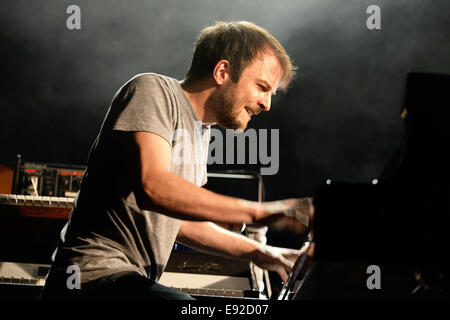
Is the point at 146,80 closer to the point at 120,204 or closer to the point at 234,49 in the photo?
the point at 120,204

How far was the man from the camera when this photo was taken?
138 centimetres

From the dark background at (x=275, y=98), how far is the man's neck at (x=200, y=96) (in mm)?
2030

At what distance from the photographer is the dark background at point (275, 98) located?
3861 mm

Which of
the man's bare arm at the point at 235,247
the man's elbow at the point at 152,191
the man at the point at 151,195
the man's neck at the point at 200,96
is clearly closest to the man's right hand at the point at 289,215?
the man at the point at 151,195

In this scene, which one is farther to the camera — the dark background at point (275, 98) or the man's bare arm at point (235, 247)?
the dark background at point (275, 98)

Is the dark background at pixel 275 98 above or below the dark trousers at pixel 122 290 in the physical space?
above

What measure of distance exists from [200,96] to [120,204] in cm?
55

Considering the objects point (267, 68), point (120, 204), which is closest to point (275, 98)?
point (267, 68)

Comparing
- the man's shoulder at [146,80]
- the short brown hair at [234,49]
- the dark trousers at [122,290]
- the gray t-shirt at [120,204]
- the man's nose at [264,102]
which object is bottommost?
the dark trousers at [122,290]

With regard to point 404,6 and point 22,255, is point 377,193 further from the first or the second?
point 404,6

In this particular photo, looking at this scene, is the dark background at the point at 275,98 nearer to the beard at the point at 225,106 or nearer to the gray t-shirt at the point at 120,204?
the beard at the point at 225,106

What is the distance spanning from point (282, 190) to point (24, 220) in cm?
184

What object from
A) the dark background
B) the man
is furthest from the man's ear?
the dark background
